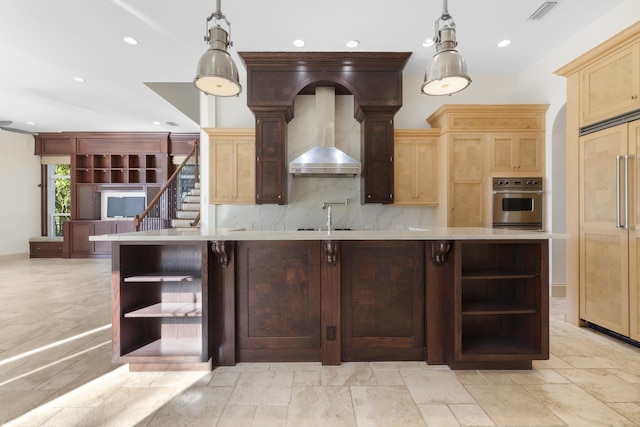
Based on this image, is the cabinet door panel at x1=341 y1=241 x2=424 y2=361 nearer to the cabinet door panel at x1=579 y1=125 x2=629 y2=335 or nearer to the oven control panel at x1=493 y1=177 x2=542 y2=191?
the cabinet door panel at x1=579 y1=125 x2=629 y2=335

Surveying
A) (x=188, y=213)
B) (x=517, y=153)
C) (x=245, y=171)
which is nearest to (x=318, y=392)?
(x=245, y=171)

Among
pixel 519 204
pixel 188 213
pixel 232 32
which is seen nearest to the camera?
pixel 232 32

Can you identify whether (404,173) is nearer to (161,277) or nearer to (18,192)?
(161,277)

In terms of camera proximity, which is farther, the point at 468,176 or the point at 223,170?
the point at 223,170

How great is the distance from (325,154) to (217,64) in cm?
212

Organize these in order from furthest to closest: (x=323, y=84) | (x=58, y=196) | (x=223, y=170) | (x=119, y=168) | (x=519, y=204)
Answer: (x=58, y=196), (x=119, y=168), (x=223, y=170), (x=323, y=84), (x=519, y=204)

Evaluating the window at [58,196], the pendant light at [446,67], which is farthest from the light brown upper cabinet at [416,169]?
the window at [58,196]

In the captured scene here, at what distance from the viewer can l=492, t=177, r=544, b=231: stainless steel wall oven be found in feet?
13.1

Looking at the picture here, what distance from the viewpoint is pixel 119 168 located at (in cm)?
783

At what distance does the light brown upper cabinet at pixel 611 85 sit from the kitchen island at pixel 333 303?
62.4 inches

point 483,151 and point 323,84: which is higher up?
point 323,84

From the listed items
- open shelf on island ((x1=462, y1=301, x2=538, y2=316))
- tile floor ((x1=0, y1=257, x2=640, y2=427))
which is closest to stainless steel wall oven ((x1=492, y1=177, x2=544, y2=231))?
tile floor ((x1=0, y1=257, x2=640, y2=427))

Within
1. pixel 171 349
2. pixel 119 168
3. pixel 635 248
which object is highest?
pixel 119 168

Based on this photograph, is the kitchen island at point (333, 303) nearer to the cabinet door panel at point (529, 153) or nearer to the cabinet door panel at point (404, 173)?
the cabinet door panel at point (404, 173)
